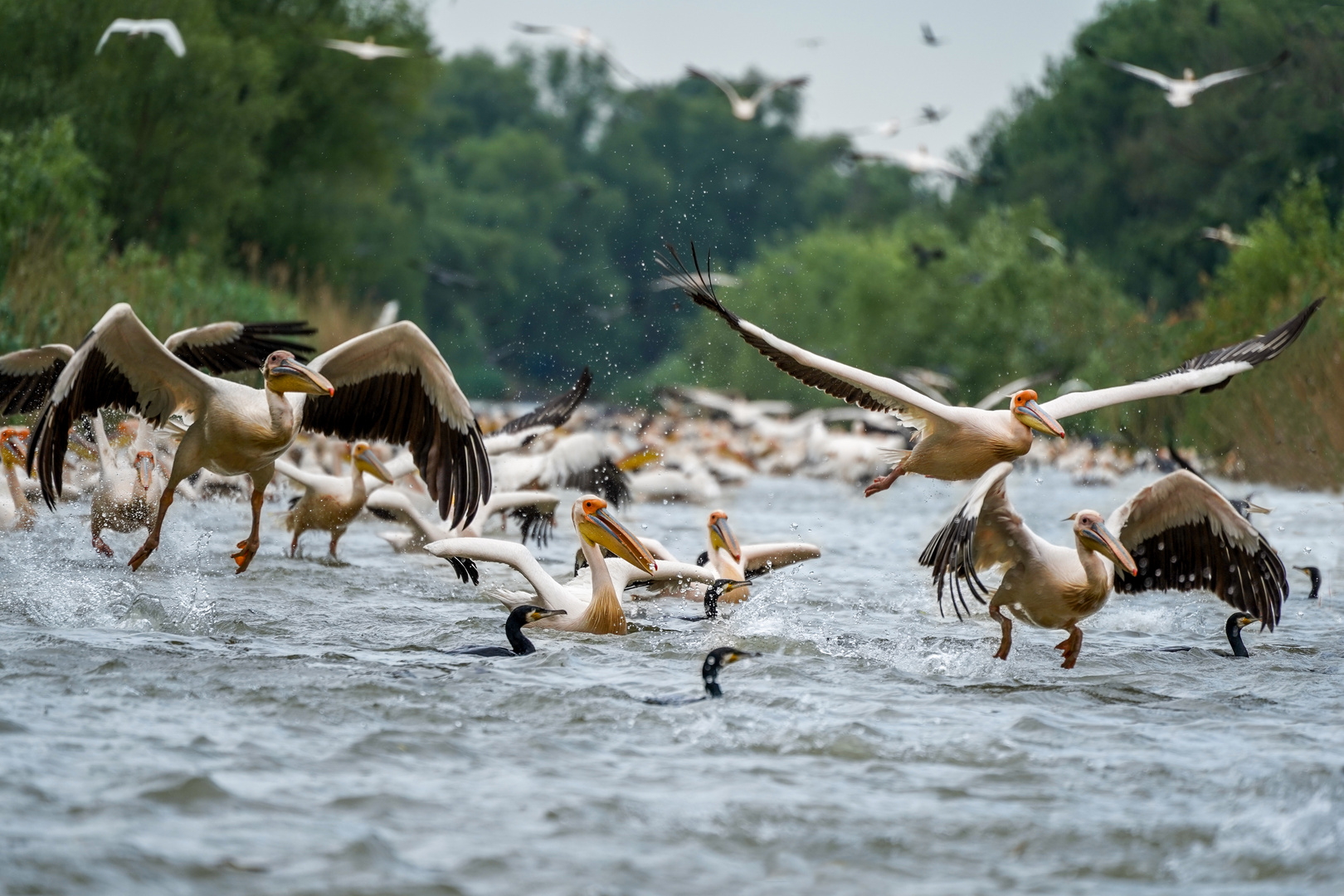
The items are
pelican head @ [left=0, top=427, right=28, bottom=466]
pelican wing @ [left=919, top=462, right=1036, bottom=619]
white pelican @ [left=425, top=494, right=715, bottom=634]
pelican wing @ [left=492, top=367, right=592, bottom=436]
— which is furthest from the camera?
pelican wing @ [left=492, top=367, right=592, bottom=436]

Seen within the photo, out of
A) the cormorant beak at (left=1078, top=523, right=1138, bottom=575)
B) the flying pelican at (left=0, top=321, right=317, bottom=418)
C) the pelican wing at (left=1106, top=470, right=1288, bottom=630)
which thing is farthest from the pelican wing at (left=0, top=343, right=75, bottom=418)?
the pelican wing at (left=1106, top=470, right=1288, bottom=630)

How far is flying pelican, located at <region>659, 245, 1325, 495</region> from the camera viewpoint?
754 cm

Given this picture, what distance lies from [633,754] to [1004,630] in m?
2.63

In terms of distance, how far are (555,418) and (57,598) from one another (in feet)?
13.9

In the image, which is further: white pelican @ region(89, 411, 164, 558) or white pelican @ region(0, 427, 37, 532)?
white pelican @ region(0, 427, 37, 532)

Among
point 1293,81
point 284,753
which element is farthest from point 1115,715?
point 1293,81

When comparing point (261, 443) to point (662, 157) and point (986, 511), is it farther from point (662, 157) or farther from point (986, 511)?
point (662, 157)

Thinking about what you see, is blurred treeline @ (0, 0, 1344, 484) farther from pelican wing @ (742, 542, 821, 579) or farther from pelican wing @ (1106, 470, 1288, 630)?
pelican wing @ (1106, 470, 1288, 630)

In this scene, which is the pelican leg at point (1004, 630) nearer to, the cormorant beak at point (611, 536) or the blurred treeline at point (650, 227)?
the cormorant beak at point (611, 536)

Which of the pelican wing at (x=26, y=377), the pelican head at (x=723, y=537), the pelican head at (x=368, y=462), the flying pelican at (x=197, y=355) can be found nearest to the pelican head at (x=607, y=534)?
the pelican head at (x=723, y=537)

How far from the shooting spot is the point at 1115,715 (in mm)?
5691

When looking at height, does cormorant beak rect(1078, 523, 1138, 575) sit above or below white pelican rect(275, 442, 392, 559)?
above

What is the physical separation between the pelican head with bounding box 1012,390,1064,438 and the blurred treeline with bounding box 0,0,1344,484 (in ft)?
29.4

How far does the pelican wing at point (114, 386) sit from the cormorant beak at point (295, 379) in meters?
0.39
